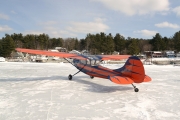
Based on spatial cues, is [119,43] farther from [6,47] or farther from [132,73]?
[132,73]

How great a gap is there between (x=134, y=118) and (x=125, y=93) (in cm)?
261

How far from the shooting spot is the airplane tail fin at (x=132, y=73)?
6.41m

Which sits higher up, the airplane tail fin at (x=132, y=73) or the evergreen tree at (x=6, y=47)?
the evergreen tree at (x=6, y=47)

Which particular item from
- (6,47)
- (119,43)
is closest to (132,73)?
(6,47)

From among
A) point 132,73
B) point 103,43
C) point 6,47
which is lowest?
point 132,73

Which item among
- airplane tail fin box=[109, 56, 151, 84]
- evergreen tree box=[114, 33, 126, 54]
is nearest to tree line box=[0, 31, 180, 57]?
evergreen tree box=[114, 33, 126, 54]

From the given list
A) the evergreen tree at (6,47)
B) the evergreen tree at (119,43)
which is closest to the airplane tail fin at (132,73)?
the evergreen tree at (6,47)

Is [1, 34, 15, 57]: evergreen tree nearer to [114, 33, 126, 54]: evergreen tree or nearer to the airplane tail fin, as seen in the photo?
[114, 33, 126, 54]: evergreen tree

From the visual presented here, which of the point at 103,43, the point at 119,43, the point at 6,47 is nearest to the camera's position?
the point at 6,47

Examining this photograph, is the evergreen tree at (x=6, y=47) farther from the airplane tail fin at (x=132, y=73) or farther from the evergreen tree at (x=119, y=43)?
the airplane tail fin at (x=132, y=73)

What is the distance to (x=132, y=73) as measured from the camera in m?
6.73

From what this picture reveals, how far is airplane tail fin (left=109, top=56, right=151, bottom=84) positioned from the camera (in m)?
6.41

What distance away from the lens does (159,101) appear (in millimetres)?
5715

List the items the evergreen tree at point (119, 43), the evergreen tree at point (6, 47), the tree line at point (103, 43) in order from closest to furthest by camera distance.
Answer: the evergreen tree at point (6, 47), the tree line at point (103, 43), the evergreen tree at point (119, 43)
